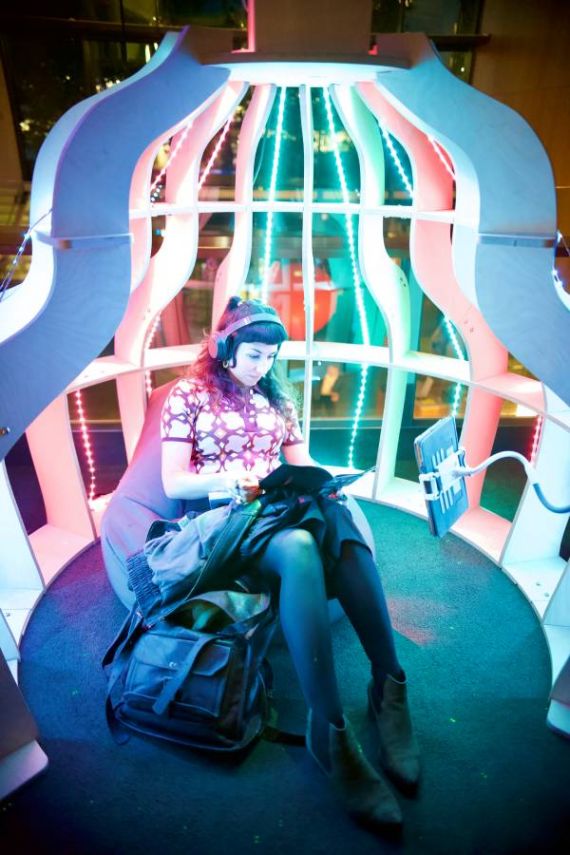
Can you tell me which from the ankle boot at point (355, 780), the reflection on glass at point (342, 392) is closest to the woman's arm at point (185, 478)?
the ankle boot at point (355, 780)

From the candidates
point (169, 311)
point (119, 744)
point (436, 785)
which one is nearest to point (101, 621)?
point (119, 744)

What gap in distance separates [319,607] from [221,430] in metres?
0.79

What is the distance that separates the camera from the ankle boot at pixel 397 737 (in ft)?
5.77

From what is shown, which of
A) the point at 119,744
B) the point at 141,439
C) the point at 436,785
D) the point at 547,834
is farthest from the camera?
the point at 141,439

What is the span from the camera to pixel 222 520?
1.89 m

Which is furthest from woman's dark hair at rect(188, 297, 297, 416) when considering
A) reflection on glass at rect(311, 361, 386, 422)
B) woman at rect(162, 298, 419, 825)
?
reflection on glass at rect(311, 361, 386, 422)

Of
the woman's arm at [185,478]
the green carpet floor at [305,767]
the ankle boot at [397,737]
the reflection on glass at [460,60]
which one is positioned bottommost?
the green carpet floor at [305,767]

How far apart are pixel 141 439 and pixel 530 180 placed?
1.85 metres

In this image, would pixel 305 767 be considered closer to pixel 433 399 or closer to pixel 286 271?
pixel 433 399

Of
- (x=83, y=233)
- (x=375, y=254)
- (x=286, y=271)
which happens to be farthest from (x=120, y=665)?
(x=286, y=271)

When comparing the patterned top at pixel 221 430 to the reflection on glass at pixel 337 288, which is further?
the reflection on glass at pixel 337 288

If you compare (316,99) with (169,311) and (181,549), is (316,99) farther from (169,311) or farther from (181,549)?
(181,549)

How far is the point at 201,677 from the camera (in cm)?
182

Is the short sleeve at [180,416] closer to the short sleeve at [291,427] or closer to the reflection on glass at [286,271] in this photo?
the short sleeve at [291,427]
